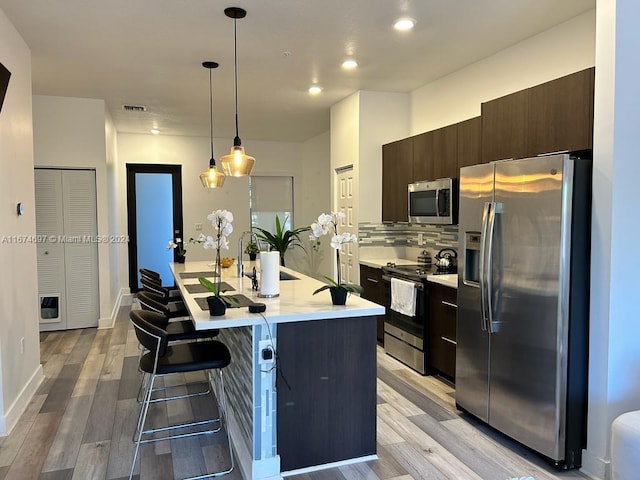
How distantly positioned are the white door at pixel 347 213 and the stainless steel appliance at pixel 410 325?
0.76 m

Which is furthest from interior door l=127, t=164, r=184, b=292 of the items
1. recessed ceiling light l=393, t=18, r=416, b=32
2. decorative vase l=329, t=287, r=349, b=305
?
decorative vase l=329, t=287, r=349, b=305

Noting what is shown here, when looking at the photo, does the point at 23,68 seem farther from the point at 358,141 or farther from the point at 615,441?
the point at 615,441

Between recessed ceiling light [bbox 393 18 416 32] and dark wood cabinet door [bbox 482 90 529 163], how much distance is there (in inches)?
30.8

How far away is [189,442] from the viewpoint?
9.68 ft

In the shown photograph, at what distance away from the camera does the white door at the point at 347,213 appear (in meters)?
5.41

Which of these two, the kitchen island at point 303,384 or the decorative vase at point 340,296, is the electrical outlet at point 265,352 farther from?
the decorative vase at point 340,296

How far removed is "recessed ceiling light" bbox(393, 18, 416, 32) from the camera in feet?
10.9

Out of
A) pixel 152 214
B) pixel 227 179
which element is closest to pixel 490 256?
pixel 227 179

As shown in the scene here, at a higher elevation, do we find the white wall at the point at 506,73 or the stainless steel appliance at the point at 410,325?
the white wall at the point at 506,73

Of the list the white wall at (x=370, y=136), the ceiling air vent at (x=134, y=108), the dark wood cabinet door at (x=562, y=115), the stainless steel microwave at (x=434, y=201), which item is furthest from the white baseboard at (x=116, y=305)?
the dark wood cabinet door at (x=562, y=115)

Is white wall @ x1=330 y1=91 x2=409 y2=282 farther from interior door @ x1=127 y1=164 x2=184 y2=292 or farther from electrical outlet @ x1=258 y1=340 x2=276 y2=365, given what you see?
interior door @ x1=127 y1=164 x2=184 y2=292

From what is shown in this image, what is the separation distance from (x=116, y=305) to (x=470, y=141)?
521 cm

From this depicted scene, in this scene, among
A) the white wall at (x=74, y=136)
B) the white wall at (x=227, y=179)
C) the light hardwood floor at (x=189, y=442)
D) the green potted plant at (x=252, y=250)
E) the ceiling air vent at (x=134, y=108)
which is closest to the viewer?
the light hardwood floor at (x=189, y=442)

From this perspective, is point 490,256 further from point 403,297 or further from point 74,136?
point 74,136
